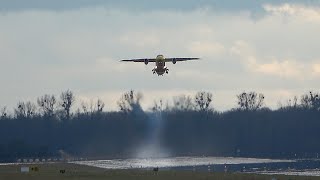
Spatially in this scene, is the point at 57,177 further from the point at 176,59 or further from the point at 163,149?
the point at 163,149

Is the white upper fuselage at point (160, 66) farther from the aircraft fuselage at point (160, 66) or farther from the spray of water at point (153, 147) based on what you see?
the spray of water at point (153, 147)

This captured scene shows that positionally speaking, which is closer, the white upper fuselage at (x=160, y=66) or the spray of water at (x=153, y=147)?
the white upper fuselage at (x=160, y=66)

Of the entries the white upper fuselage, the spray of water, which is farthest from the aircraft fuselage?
the spray of water

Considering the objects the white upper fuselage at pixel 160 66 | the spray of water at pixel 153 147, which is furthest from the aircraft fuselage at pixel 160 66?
the spray of water at pixel 153 147

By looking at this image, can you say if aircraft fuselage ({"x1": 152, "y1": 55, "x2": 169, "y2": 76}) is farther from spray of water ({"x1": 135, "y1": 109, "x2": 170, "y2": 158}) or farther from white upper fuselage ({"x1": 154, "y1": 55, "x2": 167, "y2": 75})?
spray of water ({"x1": 135, "y1": 109, "x2": 170, "y2": 158})

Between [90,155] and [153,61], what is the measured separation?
262 feet

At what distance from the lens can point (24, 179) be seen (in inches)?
3871

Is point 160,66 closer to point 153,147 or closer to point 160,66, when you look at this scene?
point 160,66

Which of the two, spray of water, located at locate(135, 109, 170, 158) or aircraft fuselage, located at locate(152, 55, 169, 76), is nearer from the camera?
aircraft fuselage, located at locate(152, 55, 169, 76)

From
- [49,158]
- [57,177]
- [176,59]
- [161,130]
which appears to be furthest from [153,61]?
[161,130]

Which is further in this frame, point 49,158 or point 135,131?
point 135,131

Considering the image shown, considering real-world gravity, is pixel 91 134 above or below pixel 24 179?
above

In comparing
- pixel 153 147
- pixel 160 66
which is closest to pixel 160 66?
pixel 160 66

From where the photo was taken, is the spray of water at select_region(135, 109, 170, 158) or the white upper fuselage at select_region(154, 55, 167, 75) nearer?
the white upper fuselage at select_region(154, 55, 167, 75)
